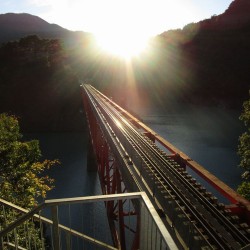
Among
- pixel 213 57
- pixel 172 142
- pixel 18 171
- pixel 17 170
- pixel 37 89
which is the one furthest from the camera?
pixel 213 57

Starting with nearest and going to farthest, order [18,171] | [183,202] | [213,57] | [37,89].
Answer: [183,202], [18,171], [37,89], [213,57]

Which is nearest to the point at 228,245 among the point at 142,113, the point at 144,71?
the point at 142,113

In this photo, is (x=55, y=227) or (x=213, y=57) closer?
(x=55, y=227)

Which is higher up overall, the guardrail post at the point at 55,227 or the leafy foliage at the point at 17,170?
the guardrail post at the point at 55,227

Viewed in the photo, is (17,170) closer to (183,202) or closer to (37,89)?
(183,202)

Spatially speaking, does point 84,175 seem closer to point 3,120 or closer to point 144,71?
point 3,120

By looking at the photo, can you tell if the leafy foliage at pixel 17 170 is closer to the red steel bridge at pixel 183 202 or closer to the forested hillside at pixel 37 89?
the red steel bridge at pixel 183 202

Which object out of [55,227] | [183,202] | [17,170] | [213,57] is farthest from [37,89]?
[55,227]

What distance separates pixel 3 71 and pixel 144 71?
4948cm

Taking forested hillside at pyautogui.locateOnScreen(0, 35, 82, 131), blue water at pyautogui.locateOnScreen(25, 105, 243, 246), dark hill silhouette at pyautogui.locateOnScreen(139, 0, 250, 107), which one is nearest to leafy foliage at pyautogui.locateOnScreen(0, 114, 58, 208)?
blue water at pyautogui.locateOnScreen(25, 105, 243, 246)

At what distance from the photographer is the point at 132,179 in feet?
34.2

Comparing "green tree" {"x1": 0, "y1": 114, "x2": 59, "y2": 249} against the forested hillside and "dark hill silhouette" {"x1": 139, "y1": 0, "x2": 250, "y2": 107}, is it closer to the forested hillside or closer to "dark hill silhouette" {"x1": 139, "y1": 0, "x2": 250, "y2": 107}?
the forested hillside

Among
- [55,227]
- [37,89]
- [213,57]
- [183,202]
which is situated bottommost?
[183,202]

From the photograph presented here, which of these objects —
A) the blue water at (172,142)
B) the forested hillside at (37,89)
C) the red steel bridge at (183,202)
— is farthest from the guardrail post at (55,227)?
the forested hillside at (37,89)
